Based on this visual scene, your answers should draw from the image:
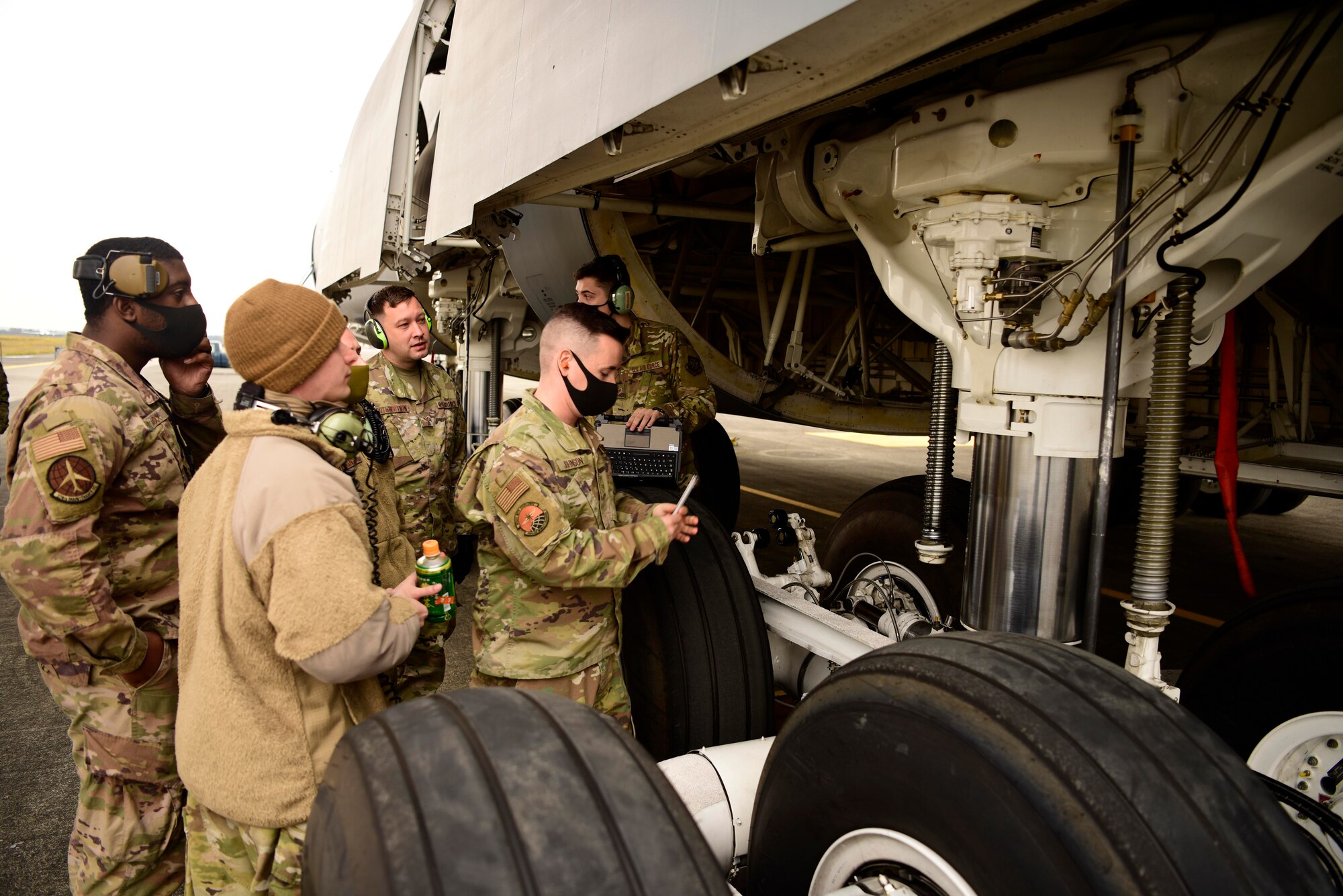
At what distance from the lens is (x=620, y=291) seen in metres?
3.30

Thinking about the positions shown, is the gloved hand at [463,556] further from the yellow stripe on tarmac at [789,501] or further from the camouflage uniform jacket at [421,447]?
the yellow stripe on tarmac at [789,501]

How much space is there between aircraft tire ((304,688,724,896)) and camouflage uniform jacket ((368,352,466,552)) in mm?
1963

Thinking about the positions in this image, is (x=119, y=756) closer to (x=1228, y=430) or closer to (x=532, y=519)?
(x=532, y=519)

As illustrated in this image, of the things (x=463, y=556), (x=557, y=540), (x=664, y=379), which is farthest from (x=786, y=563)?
(x=557, y=540)

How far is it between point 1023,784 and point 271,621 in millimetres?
1032

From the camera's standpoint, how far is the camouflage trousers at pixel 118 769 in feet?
5.82

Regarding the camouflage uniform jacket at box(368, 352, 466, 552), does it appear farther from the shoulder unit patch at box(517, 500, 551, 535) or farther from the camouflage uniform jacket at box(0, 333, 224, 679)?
the shoulder unit patch at box(517, 500, 551, 535)

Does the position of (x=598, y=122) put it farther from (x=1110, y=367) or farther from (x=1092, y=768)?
(x=1092, y=768)

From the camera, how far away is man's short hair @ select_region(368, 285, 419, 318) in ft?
10.1

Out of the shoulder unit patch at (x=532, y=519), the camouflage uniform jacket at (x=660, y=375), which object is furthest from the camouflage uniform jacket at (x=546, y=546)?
the camouflage uniform jacket at (x=660, y=375)

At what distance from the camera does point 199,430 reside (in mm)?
2365

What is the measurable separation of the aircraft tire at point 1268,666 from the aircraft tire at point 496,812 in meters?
1.52

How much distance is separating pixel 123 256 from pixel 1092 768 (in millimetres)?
2048

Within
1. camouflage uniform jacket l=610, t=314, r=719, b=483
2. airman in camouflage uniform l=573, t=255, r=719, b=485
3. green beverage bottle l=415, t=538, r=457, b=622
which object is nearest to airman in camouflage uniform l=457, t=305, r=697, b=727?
green beverage bottle l=415, t=538, r=457, b=622
